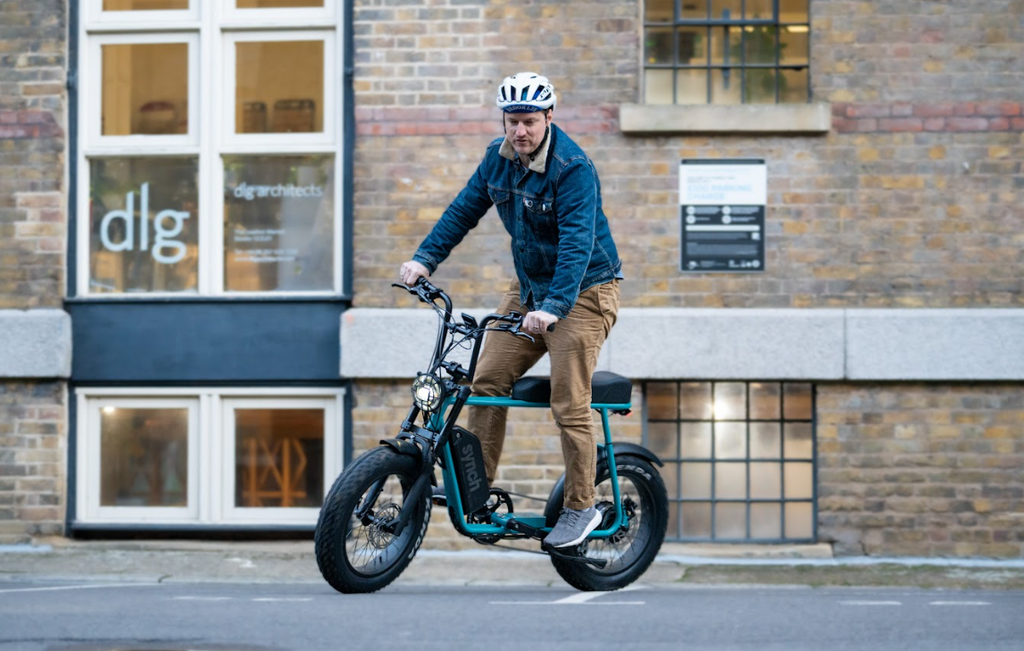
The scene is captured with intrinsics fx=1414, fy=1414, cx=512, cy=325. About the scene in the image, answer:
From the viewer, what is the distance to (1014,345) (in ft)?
31.4

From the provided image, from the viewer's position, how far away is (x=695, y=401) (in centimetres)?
1002

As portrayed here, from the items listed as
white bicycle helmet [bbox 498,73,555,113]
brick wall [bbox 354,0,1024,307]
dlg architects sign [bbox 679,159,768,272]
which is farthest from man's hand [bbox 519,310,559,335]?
dlg architects sign [bbox 679,159,768,272]

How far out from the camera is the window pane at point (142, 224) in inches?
403

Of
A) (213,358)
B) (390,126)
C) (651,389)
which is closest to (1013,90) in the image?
(651,389)

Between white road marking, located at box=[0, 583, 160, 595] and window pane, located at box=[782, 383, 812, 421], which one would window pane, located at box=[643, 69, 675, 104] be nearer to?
window pane, located at box=[782, 383, 812, 421]

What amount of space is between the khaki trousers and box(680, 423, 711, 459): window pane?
4.36 meters

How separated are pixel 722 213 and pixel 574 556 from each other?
464 centimetres

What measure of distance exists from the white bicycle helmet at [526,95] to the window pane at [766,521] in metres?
5.46

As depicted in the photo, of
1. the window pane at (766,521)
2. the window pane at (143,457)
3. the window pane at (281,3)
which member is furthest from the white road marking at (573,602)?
the window pane at (281,3)

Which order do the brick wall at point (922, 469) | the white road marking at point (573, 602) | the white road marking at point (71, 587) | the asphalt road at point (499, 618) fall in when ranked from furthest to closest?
the brick wall at point (922, 469)
the white road marking at point (71, 587)
the white road marking at point (573, 602)
the asphalt road at point (499, 618)

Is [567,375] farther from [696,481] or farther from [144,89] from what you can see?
[144,89]

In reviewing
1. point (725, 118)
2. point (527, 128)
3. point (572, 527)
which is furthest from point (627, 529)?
point (725, 118)

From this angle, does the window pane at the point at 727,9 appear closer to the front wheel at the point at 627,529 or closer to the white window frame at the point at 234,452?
the white window frame at the point at 234,452

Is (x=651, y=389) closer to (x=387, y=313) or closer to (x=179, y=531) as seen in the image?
(x=387, y=313)
